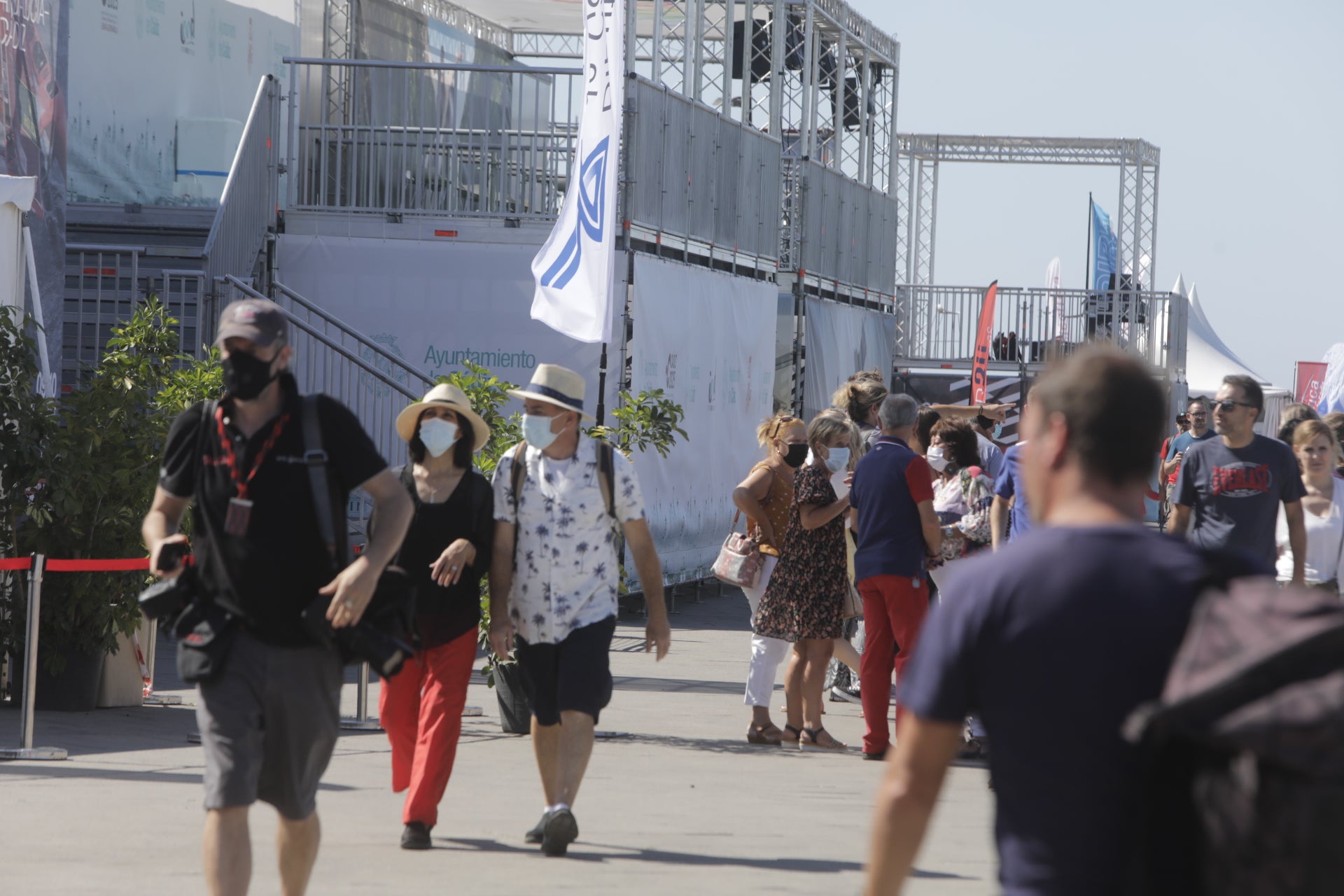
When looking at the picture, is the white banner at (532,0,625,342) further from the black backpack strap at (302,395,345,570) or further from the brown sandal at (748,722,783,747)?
the black backpack strap at (302,395,345,570)

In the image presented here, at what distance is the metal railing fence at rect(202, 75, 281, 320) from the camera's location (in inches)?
571

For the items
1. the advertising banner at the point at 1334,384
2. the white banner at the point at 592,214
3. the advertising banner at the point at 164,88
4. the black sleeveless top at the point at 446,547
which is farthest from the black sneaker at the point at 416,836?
the advertising banner at the point at 1334,384

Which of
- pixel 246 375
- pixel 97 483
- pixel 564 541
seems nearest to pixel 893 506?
pixel 564 541

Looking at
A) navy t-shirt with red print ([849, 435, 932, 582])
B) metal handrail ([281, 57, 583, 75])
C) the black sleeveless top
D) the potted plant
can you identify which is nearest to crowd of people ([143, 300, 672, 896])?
the black sleeveless top

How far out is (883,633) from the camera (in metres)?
9.23

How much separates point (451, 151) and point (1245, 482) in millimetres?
9293

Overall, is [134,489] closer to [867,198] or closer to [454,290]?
[454,290]

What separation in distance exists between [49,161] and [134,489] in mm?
3876

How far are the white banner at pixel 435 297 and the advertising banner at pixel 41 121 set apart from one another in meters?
3.22

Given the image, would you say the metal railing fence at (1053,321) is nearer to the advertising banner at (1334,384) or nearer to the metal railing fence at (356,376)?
the advertising banner at (1334,384)

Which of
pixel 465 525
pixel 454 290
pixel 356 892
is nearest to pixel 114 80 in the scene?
pixel 454 290

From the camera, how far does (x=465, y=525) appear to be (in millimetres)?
7051

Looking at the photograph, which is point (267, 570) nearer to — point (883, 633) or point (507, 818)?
point (507, 818)

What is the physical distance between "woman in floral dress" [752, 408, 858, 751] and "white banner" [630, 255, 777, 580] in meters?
5.68
